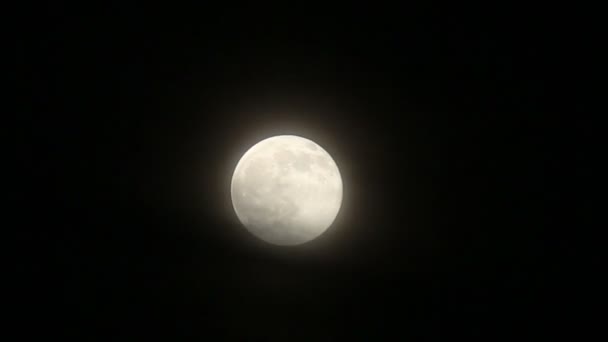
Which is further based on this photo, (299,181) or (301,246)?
(301,246)

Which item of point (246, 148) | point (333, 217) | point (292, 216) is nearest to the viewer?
point (292, 216)

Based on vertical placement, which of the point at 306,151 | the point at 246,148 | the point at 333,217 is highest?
the point at 246,148

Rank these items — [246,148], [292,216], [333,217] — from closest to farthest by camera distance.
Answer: [292,216] < [333,217] < [246,148]

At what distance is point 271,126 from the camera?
16.1ft

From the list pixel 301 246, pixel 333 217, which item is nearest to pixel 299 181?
pixel 333 217

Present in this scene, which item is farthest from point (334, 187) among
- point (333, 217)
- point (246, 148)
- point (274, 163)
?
point (246, 148)

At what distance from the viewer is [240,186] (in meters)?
Answer: 4.16

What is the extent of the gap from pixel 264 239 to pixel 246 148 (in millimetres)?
1211

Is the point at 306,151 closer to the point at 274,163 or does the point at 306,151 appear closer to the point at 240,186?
the point at 274,163

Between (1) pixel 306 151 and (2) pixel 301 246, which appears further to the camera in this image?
(2) pixel 301 246

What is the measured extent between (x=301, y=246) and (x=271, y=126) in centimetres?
141

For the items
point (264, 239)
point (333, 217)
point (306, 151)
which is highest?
point (306, 151)

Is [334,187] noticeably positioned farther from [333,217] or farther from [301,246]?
[301,246]

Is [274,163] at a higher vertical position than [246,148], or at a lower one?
lower
